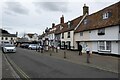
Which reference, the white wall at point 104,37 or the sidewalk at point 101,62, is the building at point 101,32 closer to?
the white wall at point 104,37

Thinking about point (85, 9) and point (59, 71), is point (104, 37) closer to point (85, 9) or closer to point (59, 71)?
point (85, 9)

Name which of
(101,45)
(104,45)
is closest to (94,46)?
(101,45)

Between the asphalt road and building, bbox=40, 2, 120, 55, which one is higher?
building, bbox=40, 2, 120, 55

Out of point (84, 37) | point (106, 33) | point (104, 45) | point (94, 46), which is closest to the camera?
point (106, 33)

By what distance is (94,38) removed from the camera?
35.5m

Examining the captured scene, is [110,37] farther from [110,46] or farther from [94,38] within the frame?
[94,38]

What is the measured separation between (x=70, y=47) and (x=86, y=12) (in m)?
8.99

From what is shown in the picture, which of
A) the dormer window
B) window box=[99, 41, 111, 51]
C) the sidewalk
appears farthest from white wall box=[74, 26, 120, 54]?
the dormer window

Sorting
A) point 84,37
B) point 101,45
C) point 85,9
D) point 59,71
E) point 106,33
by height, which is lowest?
point 59,71

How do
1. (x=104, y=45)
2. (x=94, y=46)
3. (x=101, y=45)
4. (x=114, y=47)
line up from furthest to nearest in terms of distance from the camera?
1. (x=94, y=46)
2. (x=101, y=45)
3. (x=104, y=45)
4. (x=114, y=47)

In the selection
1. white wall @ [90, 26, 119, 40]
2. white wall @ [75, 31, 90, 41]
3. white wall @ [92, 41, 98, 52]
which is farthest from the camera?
white wall @ [75, 31, 90, 41]

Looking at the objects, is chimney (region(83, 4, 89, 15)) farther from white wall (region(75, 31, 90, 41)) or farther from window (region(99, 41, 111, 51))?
window (region(99, 41, 111, 51))

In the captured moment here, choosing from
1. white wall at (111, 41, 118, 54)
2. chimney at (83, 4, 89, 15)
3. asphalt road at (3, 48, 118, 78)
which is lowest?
asphalt road at (3, 48, 118, 78)

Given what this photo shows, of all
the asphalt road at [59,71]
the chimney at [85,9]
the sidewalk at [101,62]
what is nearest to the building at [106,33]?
the sidewalk at [101,62]
